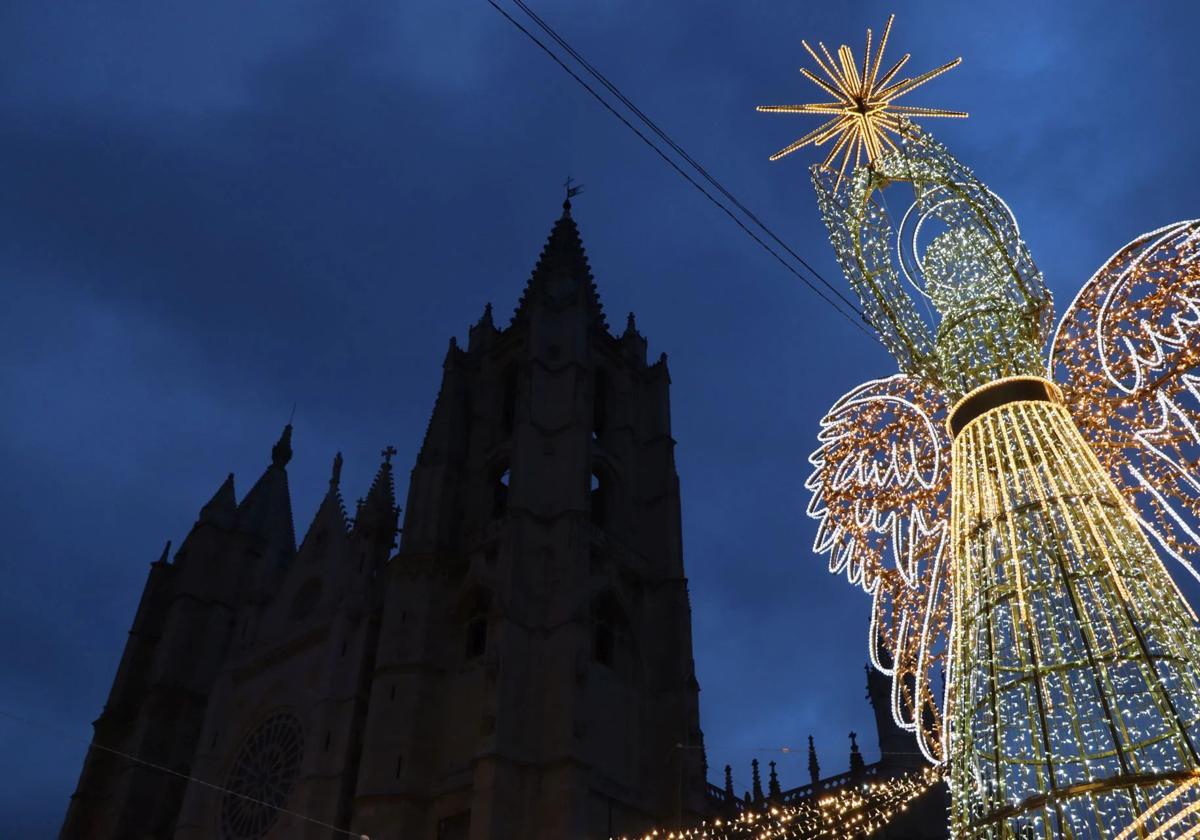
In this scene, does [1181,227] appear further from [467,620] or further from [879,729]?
[879,729]

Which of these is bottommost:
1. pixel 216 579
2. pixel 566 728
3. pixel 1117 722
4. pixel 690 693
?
pixel 1117 722

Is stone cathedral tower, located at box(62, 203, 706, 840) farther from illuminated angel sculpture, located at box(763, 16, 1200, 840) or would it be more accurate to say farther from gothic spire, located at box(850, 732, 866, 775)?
illuminated angel sculpture, located at box(763, 16, 1200, 840)

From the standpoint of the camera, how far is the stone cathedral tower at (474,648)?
781 inches

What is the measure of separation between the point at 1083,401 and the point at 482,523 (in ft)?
62.8

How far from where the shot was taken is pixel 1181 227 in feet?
21.9

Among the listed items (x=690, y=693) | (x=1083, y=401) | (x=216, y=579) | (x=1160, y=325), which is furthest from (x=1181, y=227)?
(x=216, y=579)

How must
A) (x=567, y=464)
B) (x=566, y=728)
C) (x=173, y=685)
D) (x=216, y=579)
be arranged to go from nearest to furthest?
(x=566, y=728) → (x=567, y=464) → (x=173, y=685) → (x=216, y=579)

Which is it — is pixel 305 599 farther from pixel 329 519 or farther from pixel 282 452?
pixel 282 452

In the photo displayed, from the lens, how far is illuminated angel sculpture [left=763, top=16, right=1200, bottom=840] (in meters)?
5.03

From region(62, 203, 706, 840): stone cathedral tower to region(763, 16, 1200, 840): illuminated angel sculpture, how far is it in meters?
12.1

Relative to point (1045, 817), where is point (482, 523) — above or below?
above

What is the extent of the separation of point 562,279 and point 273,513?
15.8 m

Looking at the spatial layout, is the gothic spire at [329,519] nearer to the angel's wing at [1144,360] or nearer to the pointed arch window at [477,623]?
the pointed arch window at [477,623]

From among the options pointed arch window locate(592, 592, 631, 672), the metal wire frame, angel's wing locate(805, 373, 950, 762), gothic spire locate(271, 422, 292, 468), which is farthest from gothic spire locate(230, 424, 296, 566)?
the metal wire frame
